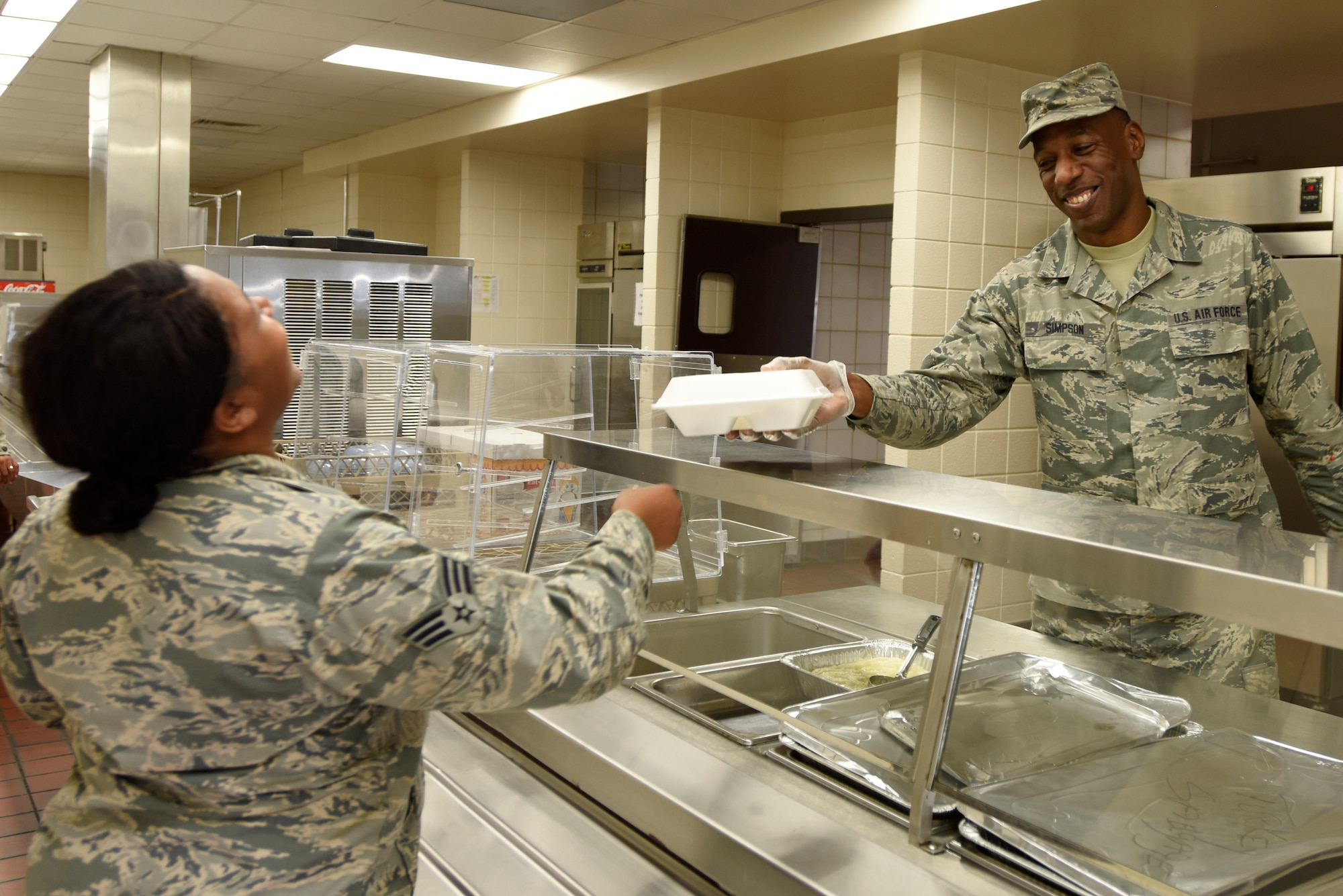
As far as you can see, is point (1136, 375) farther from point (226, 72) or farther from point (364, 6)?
point (226, 72)

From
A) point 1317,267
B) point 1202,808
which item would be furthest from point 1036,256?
point 1317,267

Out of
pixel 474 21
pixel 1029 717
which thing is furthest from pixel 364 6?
pixel 1029 717

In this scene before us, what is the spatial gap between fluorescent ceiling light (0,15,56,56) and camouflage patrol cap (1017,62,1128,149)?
466 centimetres

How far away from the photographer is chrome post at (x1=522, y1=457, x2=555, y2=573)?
1.76 meters

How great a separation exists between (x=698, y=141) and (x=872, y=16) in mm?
1648

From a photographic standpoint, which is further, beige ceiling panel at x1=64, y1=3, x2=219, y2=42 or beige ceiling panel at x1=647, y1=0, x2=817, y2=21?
beige ceiling panel at x1=64, y1=3, x2=219, y2=42

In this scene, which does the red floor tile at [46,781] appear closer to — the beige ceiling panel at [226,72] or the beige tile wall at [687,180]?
the beige tile wall at [687,180]

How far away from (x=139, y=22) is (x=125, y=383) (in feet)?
15.6

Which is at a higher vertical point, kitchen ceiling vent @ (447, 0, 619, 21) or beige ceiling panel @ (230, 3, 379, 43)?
beige ceiling panel @ (230, 3, 379, 43)

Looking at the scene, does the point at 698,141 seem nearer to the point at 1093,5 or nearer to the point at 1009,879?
the point at 1093,5

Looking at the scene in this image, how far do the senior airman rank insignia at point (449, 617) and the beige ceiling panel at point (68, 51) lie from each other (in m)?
5.50

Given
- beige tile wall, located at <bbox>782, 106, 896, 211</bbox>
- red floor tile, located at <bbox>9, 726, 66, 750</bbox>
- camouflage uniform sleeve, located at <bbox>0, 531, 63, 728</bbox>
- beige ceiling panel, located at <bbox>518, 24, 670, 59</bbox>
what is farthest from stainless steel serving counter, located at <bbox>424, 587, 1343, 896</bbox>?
beige tile wall, located at <bbox>782, 106, 896, 211</bbox>

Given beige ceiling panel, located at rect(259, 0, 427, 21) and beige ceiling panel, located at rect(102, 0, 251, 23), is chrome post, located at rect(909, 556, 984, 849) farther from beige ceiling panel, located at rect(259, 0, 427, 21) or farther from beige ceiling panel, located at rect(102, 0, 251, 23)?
beige ceiling panel, located at rect(102, 0, 251, 23)

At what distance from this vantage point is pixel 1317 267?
357 centimetres
